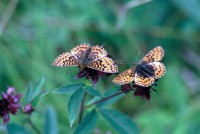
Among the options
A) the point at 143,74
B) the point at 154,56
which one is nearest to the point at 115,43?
the point at 154,56

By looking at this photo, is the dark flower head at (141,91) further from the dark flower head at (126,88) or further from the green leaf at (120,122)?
the green leaf at (120,122)

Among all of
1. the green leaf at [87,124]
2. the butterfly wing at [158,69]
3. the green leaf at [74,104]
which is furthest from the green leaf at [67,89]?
the butterfly wing at [158,69]

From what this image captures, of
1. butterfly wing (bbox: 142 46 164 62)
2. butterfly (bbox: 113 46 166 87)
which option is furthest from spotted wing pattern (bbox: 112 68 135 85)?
butterfly wing (bbox: 142 46 164 62)

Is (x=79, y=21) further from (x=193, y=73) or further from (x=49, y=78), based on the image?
(x=193, y=73)

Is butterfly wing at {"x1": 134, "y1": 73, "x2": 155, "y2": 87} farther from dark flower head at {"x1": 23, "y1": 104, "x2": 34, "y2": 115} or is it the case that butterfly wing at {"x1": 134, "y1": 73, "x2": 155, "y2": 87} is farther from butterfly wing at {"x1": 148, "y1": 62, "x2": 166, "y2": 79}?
dark flower head at {"x1": 23, "y1": 104, "x2": 34, "y2": 115}

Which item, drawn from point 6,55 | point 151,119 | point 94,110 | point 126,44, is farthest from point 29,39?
point 94,110
